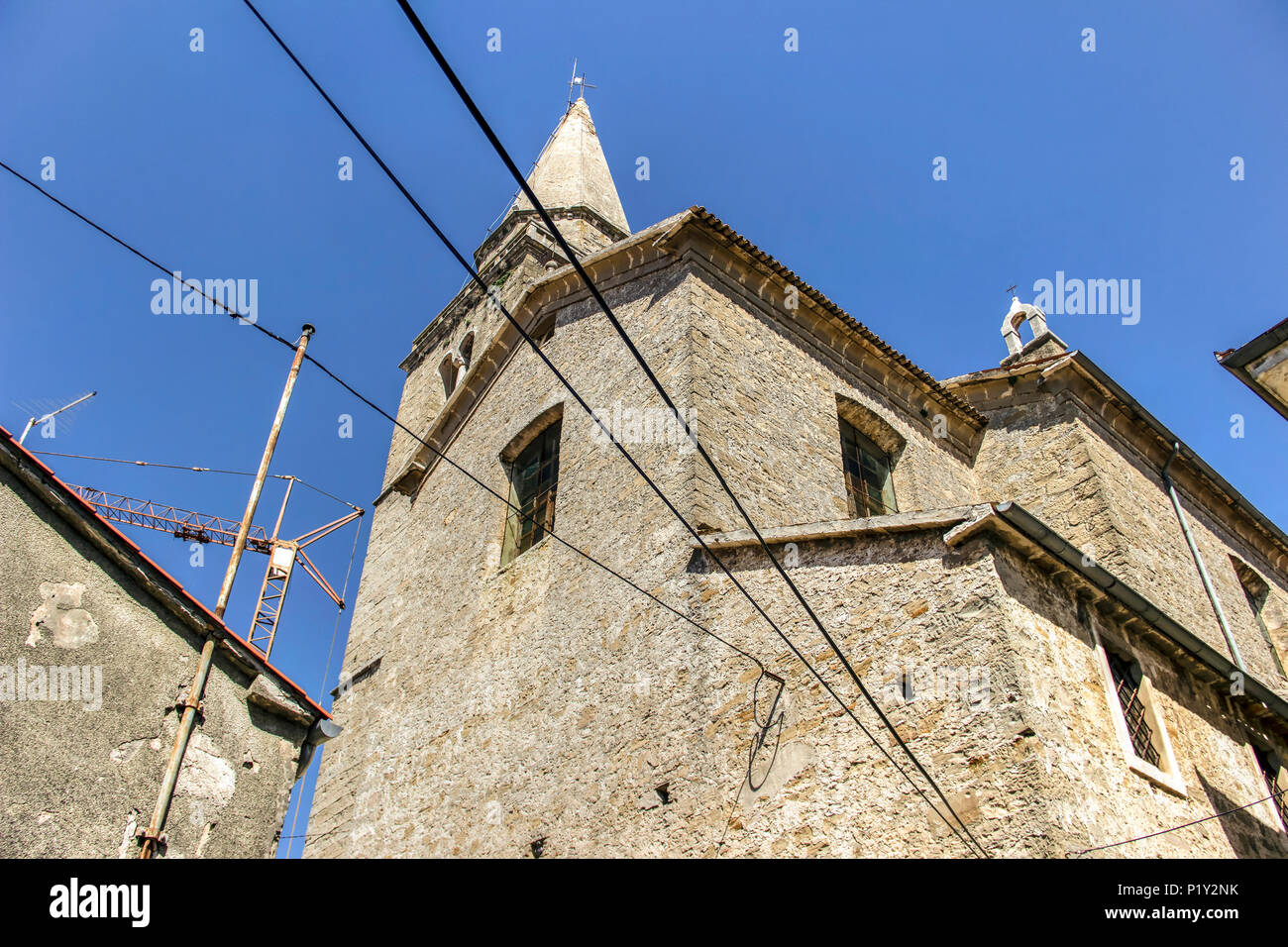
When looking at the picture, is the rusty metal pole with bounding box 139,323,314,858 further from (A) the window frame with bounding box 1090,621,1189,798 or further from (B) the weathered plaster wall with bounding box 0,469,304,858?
(A) the window frame with bounding box 1090,621,1189,798

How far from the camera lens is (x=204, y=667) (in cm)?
646

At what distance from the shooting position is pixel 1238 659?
11.7 m

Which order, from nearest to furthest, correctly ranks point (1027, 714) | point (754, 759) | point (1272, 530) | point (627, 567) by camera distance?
point (1027, 714), point (754, 759), point (627, 567), point (1272, 530)

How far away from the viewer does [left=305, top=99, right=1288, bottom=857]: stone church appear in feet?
20.7

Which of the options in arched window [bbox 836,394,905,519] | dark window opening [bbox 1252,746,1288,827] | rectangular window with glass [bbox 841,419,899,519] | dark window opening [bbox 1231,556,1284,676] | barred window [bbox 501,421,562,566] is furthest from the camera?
dark window opening [bbox 1231,556,1284,676]

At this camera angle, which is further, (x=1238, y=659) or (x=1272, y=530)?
(x=1272, y=530)

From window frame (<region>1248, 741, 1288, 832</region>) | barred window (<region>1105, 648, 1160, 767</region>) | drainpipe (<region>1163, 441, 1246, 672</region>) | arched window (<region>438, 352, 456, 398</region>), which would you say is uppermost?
arched window (<region>438, 352, 456, 398</region>)

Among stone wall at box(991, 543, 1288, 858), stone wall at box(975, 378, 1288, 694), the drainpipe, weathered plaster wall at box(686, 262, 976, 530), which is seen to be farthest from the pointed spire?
stone wall at box(991, 543, 1288, 858)

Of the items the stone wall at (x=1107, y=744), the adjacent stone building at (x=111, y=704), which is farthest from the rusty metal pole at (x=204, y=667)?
the stone wall at (x=1107, y=744)

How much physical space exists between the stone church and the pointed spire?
24.9 feet
